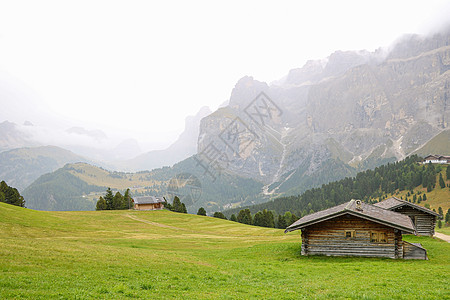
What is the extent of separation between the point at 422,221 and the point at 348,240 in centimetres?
2915

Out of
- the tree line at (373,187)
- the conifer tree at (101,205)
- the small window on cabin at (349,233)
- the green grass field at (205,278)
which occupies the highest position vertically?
the tree line at (373,187)

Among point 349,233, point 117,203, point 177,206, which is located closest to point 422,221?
point 349,233

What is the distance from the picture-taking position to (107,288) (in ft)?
42.3

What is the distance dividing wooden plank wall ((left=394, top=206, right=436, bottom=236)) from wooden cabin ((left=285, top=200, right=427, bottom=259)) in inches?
940

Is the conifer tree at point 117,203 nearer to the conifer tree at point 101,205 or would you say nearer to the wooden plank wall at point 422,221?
the conifer tree at point 101,205

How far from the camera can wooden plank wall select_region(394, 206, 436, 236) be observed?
144 feet

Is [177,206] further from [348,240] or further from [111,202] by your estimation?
[348,240]

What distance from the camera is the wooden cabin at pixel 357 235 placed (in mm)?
23750

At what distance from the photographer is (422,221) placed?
44.3 m

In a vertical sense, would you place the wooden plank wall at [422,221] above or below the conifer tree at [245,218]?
above

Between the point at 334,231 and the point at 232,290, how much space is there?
47.2ft

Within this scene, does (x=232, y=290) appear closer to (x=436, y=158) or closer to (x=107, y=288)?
(x=107, y=288)

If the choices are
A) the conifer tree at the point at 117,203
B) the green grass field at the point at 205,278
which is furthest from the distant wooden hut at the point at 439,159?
the green grass field at the point at 205,278

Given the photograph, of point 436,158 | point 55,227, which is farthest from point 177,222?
point 436,158
